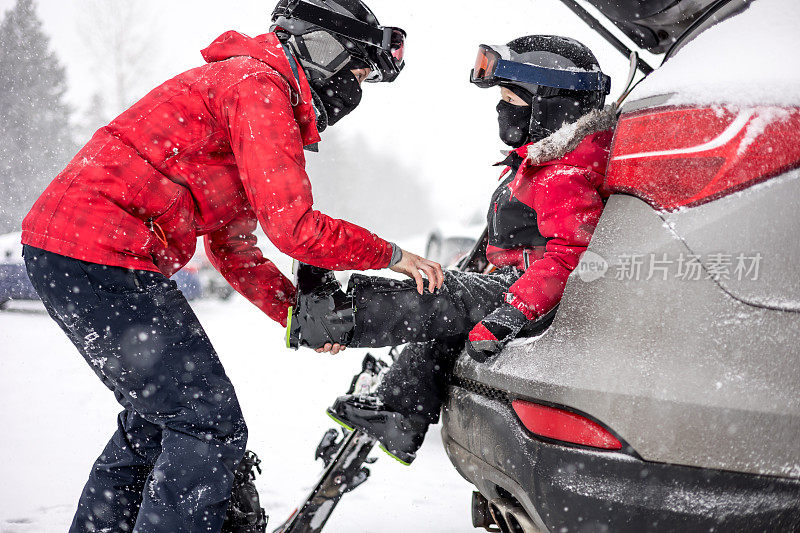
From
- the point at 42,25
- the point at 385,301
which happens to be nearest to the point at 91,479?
the point at 385,301

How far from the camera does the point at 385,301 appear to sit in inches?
78.2

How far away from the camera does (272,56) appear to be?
1.92 meters

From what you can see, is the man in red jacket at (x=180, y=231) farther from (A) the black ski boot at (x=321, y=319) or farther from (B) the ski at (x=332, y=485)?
(B) the ski at (x=332, y=485)

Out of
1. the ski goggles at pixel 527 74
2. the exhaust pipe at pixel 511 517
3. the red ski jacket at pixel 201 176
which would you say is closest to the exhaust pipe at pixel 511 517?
the exhaust pipe at pixel 511 517

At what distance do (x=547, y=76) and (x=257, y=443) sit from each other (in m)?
2.97

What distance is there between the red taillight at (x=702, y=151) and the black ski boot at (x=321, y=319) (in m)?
0.98

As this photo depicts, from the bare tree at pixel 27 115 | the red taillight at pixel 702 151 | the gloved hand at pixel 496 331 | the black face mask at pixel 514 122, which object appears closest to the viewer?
the red taillight at pixel 702 151

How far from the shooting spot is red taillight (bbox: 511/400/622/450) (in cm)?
129

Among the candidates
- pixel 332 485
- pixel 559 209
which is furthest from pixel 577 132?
pixel 332 485

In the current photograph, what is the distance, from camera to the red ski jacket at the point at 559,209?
5.48ft

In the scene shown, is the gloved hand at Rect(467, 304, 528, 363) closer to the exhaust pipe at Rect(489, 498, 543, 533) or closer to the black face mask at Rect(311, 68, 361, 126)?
the exhaust pipe at Rect(489, 498, 543, 533)

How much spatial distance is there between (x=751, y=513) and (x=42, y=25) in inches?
1338

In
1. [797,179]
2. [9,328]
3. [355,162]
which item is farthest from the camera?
[355,162]

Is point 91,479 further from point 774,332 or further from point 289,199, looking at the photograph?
point 774,332
